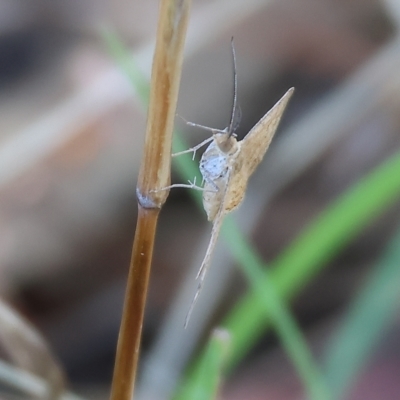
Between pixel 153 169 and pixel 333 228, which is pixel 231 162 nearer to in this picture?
pixel 333 228

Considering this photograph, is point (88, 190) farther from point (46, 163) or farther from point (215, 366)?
point (215, 366)

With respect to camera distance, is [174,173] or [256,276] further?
[174,173]

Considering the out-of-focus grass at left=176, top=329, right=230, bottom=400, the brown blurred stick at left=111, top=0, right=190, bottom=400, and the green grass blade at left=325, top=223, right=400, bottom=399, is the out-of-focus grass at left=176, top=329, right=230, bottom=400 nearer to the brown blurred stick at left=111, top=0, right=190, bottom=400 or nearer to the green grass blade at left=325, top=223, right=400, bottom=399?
the brown blurred stick at left=111, top=0, right=190, bottom=400

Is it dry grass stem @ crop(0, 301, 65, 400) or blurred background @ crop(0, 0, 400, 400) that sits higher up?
blurred background @ crop(0, 0, 400, 400)

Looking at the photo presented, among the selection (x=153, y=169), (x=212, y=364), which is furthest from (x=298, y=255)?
(x=153, y=169)

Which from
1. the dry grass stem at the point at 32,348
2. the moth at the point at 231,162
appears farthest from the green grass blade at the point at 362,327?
the dry grass stem at the point at 32,348

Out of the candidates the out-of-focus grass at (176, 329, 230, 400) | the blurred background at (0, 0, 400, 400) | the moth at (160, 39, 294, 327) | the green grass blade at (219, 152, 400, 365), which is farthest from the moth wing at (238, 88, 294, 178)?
the blurred background at (0, 0, 400, 400)

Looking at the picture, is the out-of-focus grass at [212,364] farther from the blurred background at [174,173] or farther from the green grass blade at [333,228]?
the blurred background at [174,173]
